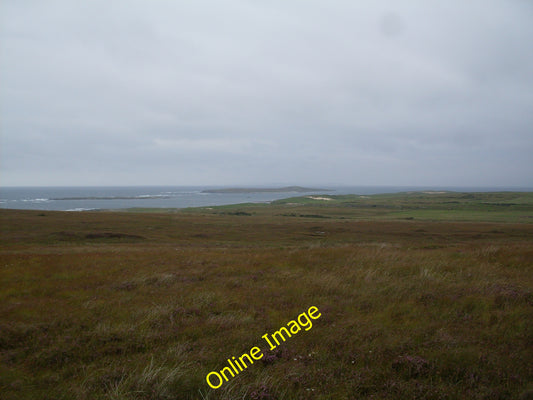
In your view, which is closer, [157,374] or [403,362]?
[157,374]

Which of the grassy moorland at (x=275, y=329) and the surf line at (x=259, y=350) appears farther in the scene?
the surf line at (x=259, y=350)

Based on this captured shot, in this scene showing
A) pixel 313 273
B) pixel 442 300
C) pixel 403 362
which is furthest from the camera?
pixel 313 273

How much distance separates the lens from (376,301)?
834 cm

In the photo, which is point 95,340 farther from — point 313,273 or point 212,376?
point 313,273

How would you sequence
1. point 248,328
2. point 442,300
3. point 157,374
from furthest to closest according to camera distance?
point 442,300, point 248,328, point 157,374

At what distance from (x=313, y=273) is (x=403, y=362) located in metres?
6.15

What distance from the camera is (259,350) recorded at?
598 cm

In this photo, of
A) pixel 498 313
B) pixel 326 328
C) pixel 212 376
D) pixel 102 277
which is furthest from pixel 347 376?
pixel 102 277

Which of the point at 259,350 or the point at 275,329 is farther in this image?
the point at 275,329

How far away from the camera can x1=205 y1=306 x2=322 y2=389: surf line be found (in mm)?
5085

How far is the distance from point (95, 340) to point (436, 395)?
21.1 feet

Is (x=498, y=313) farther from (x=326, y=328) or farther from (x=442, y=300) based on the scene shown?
(x=326, y=328)

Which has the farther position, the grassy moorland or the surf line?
the surf line

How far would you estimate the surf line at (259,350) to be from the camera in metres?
5.09
